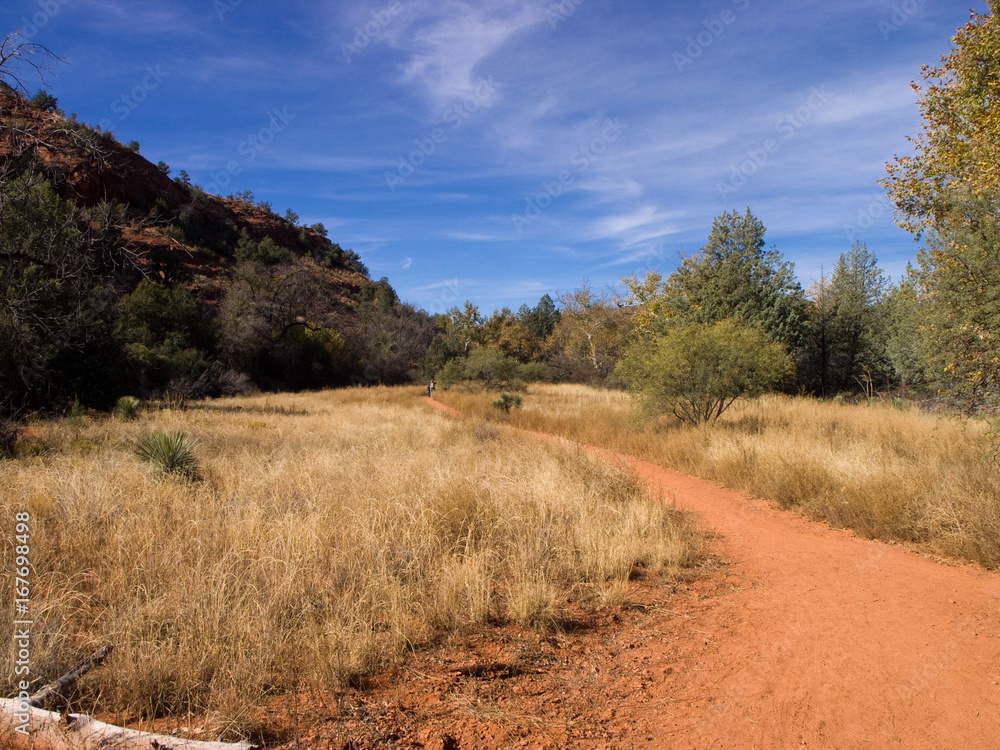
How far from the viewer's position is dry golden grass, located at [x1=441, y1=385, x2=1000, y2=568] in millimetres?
5918

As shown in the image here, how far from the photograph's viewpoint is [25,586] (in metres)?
3.94

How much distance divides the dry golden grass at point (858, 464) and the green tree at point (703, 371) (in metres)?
0.63

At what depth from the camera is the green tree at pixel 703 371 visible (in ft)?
40.9

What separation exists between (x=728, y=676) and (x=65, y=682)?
393 cm

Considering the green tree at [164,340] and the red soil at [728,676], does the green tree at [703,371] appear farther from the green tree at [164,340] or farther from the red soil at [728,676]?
the green tree at [164,340]

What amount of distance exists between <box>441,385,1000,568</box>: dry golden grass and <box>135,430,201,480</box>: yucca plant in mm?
8465

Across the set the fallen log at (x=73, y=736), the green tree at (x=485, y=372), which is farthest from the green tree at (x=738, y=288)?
the fallen log at (x=73, y=736)

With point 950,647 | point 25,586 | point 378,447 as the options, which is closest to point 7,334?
point 378,447

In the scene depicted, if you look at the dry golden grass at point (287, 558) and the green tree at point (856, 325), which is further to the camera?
the green tree at point (856, 325)

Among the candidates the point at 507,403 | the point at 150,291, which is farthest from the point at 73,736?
the point at 150,291

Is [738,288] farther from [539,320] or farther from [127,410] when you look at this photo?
[539,320]

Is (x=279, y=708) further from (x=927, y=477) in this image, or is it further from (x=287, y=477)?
(x=927, y=477)

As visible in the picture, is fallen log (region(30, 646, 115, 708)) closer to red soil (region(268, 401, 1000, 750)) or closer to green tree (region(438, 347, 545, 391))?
red soil (region(268, 401, 1000, 750))

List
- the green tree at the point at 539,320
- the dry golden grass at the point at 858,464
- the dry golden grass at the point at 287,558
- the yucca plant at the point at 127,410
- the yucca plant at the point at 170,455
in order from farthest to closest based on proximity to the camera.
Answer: the green tree at the point at 539,320, the yucca plant at the point at 127,410, the yucca plant at the point at 170,455, the dry golden grass at the point at 858,464, the dry golden grass at the point at 287,558
